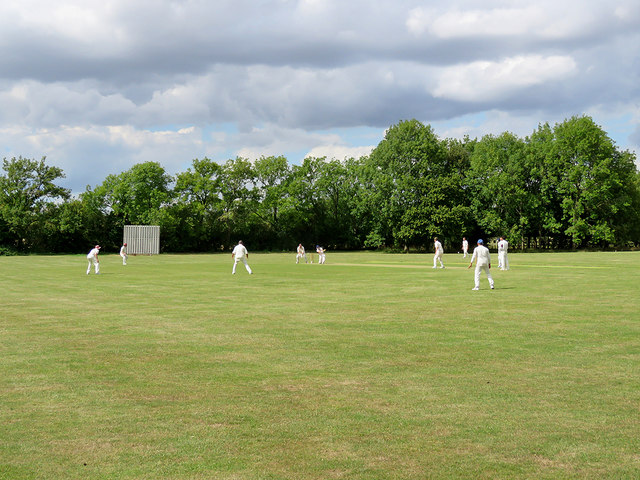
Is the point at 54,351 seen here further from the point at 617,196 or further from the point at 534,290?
the point at 617,196

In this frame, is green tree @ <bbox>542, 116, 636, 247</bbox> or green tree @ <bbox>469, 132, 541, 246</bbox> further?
green tree @ <bbox>469, 132, 541, 246</bbox>

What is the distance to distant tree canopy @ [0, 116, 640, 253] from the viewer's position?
8675cm

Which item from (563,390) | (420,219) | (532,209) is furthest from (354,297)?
(532,209)

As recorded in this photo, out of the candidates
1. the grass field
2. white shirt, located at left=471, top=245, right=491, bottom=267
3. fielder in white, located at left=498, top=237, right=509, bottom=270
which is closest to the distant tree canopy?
fielder in white, located at left=498, top=237, right=509, bottom=270

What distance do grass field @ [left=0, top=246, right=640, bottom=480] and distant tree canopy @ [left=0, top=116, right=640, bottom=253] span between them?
71442 mm

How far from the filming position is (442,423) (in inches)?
275

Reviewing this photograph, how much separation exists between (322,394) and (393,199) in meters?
80.7

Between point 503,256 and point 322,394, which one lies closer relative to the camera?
point 322,394

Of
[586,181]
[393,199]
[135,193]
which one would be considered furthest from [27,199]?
[586,181]

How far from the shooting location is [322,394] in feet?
27.4

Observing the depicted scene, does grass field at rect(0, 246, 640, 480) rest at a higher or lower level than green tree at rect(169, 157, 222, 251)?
lower

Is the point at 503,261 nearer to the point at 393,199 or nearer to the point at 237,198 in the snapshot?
the point at 393,199

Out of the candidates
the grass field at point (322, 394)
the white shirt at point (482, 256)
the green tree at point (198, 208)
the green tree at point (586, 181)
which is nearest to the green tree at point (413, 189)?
the green tree at point (586, 181)

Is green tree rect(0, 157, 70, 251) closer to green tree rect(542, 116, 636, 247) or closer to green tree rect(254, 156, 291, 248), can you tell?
green tree rect(254, 156, 291, 248)
